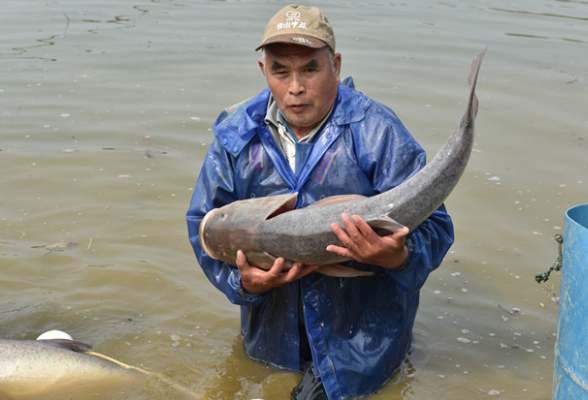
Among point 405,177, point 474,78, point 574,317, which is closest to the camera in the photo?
point 474,78

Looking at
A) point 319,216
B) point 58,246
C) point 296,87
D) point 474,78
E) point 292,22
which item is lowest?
point 58,246

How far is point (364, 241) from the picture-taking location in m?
3.29

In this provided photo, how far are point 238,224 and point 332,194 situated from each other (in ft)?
1.82

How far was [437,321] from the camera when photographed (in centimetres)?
495

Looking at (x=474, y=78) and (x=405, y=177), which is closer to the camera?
(x=474, y=78)

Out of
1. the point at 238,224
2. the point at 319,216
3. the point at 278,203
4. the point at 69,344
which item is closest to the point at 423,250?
the point at 319,216

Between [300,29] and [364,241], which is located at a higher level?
[300,29]

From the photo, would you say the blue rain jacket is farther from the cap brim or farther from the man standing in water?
the cap brim

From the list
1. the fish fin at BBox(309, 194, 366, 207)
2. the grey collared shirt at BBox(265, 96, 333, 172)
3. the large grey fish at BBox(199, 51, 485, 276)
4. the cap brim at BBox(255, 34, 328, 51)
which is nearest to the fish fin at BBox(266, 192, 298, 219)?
the large grey fish at BBox(199, 51, 485, 276)

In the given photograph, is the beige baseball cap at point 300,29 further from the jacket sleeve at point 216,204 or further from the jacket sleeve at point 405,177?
the jacket sleeve at point 216,204

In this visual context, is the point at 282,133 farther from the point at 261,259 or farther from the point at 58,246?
the point at 58,246

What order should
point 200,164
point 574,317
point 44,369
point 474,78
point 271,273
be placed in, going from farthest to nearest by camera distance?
1. point 200,164
2. point 44,369
3. point 271,273
4. point 574,317
5. point 474,78

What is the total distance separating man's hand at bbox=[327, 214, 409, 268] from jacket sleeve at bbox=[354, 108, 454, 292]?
32cm

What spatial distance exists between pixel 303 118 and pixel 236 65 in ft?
20.4
